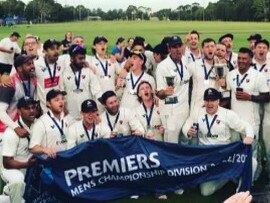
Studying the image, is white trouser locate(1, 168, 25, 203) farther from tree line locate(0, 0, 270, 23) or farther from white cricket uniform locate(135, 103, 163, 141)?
tree line locate(0, 0, 270, 23)

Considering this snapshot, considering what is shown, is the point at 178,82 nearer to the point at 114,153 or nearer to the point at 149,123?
the point at 149,123

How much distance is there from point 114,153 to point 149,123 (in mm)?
1225

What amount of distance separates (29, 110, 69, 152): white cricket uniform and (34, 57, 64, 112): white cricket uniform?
1.56 m

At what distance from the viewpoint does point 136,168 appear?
7297 mm

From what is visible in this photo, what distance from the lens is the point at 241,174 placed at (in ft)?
24.4

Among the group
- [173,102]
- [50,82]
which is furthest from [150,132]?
[50,82]

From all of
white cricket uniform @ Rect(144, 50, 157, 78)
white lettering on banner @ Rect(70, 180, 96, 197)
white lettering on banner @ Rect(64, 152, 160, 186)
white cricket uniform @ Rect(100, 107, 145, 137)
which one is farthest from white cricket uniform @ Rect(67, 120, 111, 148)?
white cricket uniform @ Rect(144, 50, 157, 78)

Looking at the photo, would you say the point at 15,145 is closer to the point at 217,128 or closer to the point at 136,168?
the point at 136,168

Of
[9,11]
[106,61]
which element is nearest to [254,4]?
[9,11]

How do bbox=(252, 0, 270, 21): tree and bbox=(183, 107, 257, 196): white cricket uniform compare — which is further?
bbox=(252, 0, 270, 21): tree

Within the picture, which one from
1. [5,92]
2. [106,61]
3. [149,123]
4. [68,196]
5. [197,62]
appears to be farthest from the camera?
[106,61]

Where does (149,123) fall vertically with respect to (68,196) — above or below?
above

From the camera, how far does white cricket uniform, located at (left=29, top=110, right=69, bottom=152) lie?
7156 mm

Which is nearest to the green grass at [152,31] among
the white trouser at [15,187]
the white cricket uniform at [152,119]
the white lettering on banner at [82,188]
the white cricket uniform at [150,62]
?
the white cricket uniform at [150,62]
